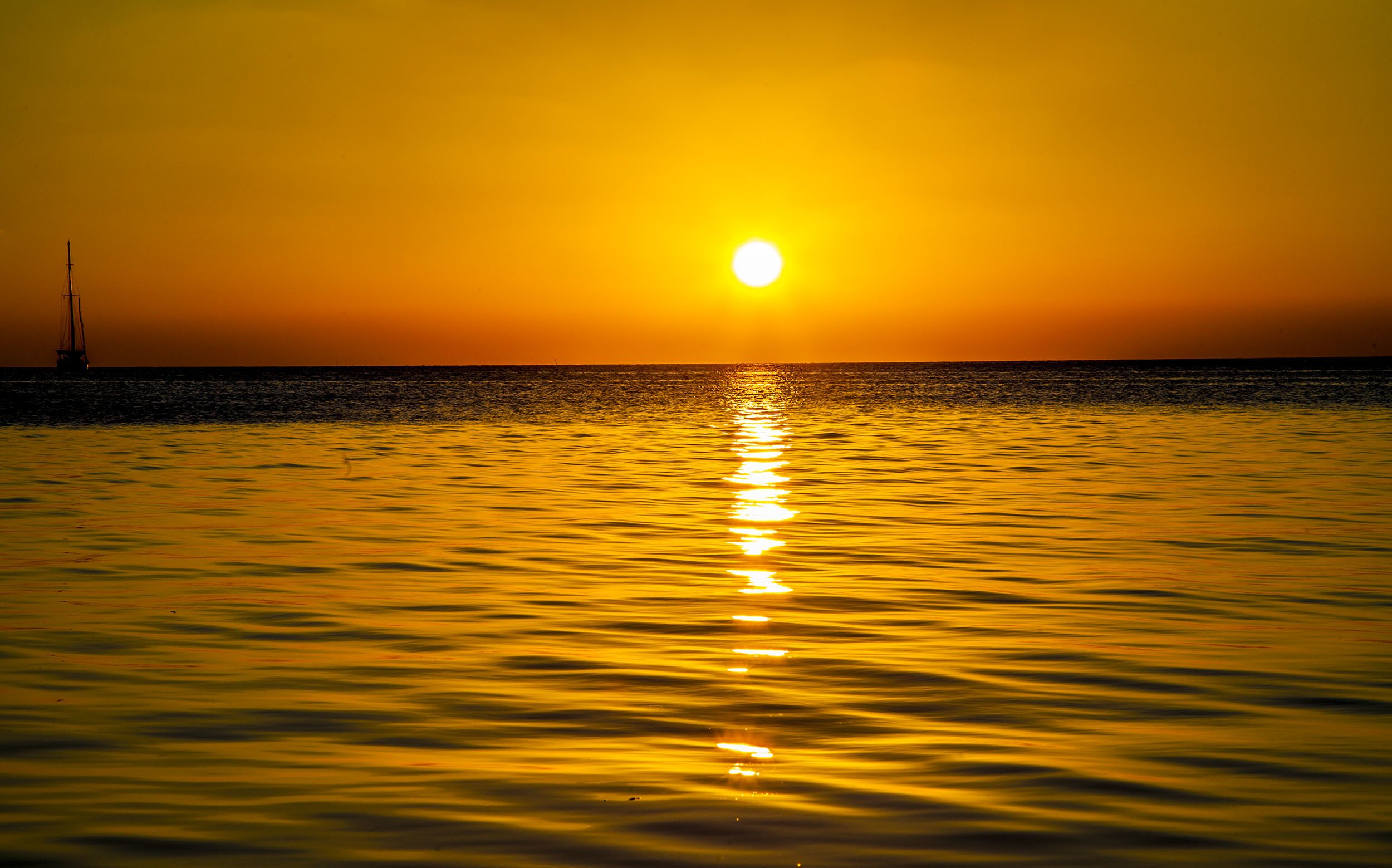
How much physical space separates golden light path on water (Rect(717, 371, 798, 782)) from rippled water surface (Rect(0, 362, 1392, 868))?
0.09 meters

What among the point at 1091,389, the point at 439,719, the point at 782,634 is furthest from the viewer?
the point at 1091,389

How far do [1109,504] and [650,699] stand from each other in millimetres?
15760

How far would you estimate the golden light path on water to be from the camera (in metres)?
7.98

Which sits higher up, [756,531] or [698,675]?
[698,675]

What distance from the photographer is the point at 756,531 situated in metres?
19.3

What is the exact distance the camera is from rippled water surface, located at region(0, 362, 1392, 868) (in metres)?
6.54

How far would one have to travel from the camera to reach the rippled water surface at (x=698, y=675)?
21.5 feet

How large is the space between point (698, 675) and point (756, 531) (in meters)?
9.40

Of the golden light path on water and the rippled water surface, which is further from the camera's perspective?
the golden light path on water

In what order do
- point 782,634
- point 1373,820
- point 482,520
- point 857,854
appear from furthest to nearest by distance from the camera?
point 482,520, point 782,634, point 1373,820, point 857,854

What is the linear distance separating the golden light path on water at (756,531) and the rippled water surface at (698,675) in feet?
0.30

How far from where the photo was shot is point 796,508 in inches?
898

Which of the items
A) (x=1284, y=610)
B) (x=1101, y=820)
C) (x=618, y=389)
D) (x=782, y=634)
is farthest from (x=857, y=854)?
(x=618, y=389)

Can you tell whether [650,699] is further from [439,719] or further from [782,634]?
[782,634]
